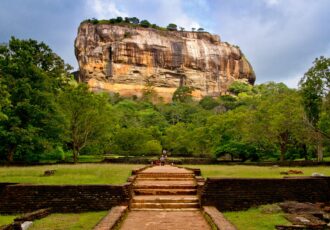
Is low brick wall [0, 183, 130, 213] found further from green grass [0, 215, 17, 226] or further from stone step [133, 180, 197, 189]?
stone step [133, 180, 197, 189]

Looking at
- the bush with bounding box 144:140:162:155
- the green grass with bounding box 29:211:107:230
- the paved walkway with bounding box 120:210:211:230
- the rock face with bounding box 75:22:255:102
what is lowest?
the green grass with bounding box 29:211:107:230

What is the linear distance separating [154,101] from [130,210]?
88522 millimetres

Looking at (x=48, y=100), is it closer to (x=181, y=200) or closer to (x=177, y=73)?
(x=181, y=200)

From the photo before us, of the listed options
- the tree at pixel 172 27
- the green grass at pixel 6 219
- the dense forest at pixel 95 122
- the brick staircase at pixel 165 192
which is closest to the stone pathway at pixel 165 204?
the brick staircase at pixel 165 192

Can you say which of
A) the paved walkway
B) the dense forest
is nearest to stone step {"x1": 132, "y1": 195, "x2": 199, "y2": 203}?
the paved walkway

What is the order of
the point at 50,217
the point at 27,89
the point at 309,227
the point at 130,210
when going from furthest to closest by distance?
A: the point at 27,89, the point at 130,210, the point at 50,217, the point at 309,227

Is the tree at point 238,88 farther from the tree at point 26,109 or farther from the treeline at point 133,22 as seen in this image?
the tree at point 26,109

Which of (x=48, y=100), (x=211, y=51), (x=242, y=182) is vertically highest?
(x=211, y=51)

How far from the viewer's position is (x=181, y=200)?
10.0 metres

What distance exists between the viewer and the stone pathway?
7852 mm

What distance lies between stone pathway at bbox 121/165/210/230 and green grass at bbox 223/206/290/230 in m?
0.71

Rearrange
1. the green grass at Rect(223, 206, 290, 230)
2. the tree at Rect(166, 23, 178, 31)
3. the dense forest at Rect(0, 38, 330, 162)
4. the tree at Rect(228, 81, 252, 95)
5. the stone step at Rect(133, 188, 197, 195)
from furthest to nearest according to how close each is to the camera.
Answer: the tree at Rect(166, 23, 178, 31) → the tree at Rect(228, 81, 252, 95) → the dense forest at Rect(0, 38, 330, 162) → the stone step at Rect(133, 188, 197, 195) → the green grass at Rect(223, 206, 290, 230)

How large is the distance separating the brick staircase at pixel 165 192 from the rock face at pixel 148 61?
86268 mm

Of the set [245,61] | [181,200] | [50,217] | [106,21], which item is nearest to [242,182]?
[181,200]
